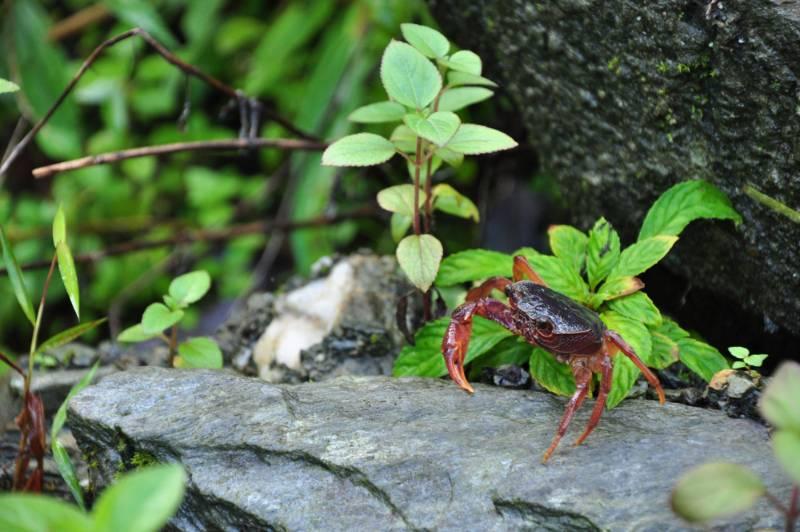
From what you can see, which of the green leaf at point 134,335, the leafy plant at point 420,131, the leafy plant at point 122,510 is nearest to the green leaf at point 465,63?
the leafy plant at point 420,131

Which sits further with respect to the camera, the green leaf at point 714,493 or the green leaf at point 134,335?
the green leaf at point 134,335

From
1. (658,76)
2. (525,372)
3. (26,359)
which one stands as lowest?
(26,359)

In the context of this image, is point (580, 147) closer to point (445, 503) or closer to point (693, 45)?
point (693, 45)

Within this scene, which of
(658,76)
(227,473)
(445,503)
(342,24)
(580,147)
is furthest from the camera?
(342,24)

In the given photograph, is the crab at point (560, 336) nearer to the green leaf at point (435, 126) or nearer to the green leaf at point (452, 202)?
the green leaf at point (435, 126)

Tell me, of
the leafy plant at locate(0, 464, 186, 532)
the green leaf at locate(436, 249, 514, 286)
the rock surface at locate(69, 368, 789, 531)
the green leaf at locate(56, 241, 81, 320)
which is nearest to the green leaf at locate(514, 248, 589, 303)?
the green leaf at locate(436, 249, 514, 286)

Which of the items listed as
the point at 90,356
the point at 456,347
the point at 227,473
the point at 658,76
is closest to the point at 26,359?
the point at 90,356

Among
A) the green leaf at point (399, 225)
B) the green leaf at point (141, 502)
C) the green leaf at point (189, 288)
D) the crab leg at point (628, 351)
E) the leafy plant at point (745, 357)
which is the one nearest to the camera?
the green leaf at point (141, 502)
